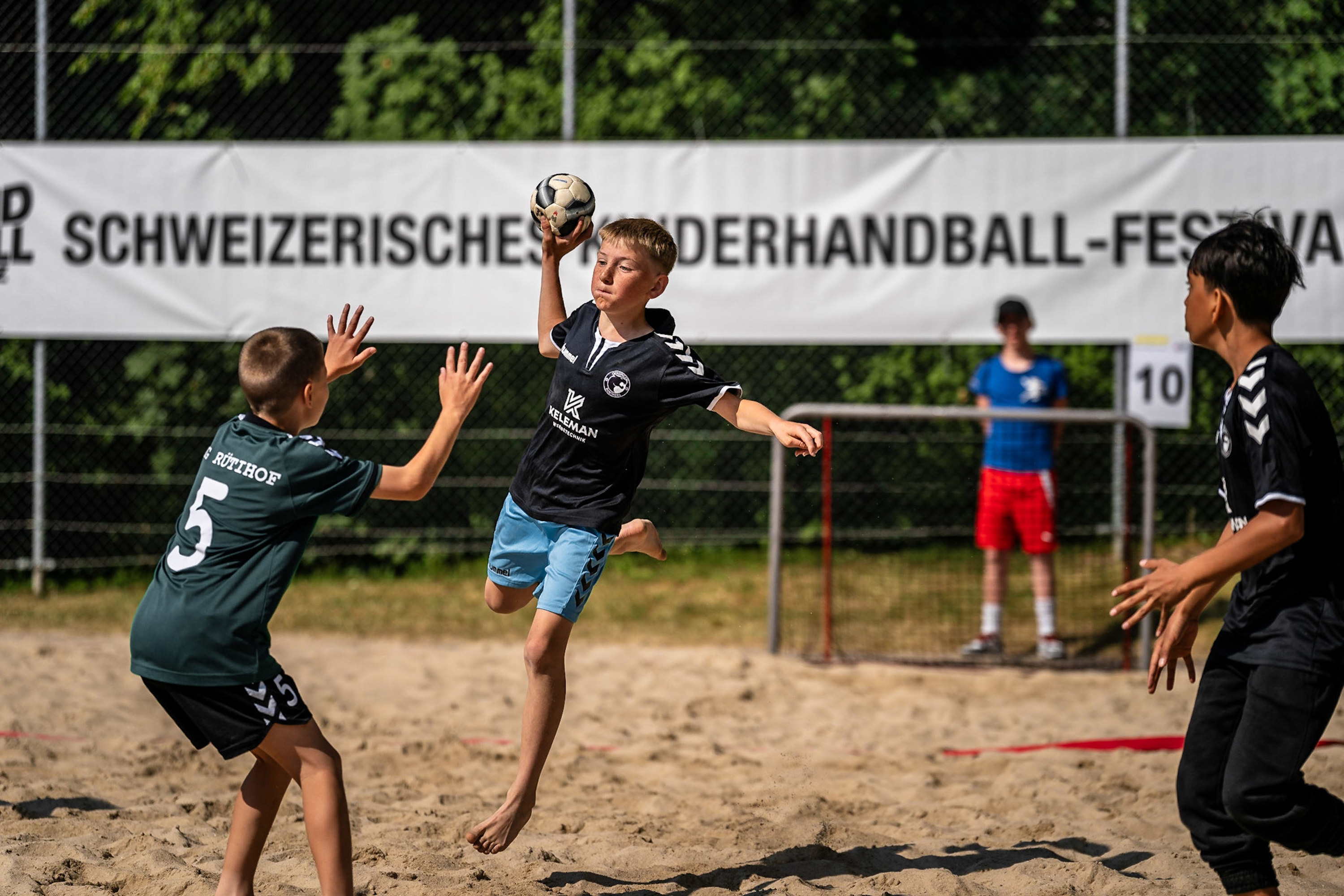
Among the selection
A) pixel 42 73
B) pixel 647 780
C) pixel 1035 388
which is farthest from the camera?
pixel 42 73

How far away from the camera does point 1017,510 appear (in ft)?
23.4

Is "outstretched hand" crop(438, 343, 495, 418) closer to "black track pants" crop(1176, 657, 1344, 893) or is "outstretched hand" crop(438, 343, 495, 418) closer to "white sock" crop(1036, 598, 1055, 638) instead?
"black track pants" crop(1176, 657, 1344, 893)

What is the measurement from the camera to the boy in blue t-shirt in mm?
7078

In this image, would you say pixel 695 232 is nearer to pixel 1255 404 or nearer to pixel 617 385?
pixel 617 385

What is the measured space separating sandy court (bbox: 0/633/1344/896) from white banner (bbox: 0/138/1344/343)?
225 centimetres

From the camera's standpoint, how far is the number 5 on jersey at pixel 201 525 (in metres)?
3.00

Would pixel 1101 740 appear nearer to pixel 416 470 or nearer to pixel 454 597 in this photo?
pixel 416 470

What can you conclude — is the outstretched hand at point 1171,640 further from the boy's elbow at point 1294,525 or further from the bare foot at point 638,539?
the bare foot at point 638,539

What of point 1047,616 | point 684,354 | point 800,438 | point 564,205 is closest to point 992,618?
point 1047,616

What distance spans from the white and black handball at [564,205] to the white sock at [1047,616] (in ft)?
13.6

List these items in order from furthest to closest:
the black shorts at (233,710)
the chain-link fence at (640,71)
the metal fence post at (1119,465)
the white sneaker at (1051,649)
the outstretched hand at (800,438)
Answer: the chain-link fence at (640,71), the metal fence post at (1119,465), the white sneaker at (1051,649), the outstretched hand at (800,438), the black shorts at (233,710)

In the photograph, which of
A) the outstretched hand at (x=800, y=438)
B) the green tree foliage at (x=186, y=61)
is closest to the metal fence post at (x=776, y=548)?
the outstretched hand at (x=800, y=438)

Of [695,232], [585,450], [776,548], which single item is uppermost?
[695,232]

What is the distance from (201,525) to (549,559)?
1223mm
